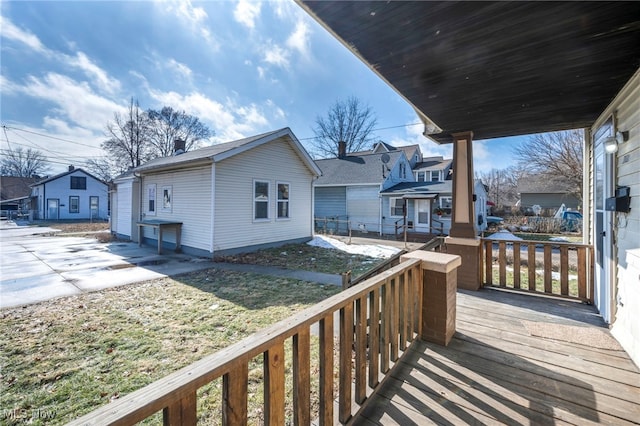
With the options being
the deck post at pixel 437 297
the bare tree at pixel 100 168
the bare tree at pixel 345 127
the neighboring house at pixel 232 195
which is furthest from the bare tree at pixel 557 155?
the bare tree at pixel 100 168

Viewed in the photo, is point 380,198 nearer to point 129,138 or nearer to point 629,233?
point 629,233

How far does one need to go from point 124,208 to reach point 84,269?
22.2ft

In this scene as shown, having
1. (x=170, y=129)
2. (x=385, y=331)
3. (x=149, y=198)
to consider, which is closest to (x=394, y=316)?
(x=385, y=331)

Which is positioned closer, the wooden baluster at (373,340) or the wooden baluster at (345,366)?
the wooden baluster at (345,366)

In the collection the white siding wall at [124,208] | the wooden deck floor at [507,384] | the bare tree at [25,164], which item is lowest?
the wooden deck floor at [507,384]

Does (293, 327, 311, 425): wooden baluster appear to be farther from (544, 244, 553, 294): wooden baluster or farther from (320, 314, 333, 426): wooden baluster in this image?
(544, 244, 553, 294): wooden baluster

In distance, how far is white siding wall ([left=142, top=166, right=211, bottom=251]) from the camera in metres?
8.72

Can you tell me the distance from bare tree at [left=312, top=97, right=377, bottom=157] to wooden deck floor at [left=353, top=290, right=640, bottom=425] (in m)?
26.6

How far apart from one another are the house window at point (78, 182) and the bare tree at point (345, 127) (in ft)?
80.9

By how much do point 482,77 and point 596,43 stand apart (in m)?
0.77

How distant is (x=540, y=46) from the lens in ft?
7.00

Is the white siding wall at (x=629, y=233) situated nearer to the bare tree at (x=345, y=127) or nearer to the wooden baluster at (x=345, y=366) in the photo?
the wooden baluster at (x=345, y=366)

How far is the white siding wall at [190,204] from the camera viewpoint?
28.6 ft

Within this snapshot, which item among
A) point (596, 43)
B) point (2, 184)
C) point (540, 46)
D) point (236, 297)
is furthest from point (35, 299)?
point (2, 184)
